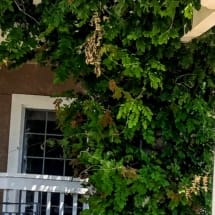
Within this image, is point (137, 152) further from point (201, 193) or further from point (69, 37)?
point (69, 37)

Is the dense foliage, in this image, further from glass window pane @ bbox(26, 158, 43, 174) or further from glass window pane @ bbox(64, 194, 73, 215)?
glass window pane @ bbox(26, 158, 43, 174)

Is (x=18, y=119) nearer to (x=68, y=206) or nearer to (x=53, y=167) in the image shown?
(x=53, y=167)

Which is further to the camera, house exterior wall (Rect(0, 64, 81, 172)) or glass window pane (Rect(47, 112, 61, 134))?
glass window pane (Rect(47, 112, 61, 134))

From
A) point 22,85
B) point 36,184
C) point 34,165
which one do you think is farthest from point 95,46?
point 34,165

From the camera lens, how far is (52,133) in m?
6.82

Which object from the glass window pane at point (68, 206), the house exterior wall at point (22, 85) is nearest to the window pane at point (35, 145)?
the house exterior wall at point (22, 85)

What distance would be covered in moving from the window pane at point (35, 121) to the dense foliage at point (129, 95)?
2.28 m

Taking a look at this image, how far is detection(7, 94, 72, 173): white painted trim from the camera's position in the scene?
6609mm

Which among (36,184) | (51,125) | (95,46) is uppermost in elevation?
(95,46)

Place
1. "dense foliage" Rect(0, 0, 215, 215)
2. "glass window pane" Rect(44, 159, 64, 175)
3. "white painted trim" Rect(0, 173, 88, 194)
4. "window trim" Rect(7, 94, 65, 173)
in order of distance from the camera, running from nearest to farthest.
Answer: "dense foliage" Rect(0, 0, 215, 215), "white painted trim" Rect(0, 173, 88, 194), "window trim" Rect(7, 94, 65, 173), "glass window pane" Rect(44, 159, 64, 175)

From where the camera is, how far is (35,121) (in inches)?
270

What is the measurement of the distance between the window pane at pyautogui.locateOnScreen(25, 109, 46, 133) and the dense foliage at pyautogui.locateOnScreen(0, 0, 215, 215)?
228 centimetres

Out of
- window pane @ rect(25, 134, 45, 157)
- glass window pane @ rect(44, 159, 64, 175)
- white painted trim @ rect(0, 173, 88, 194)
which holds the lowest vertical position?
white painted trim @ rect(0, 173, 88, 194)

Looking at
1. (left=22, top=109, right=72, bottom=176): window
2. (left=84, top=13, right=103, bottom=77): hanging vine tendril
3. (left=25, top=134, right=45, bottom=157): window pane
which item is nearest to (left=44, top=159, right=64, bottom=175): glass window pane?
(left=22, top=109, right=72, bottom=176): window
